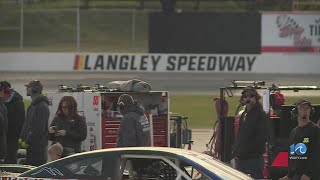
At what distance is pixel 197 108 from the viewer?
2570cm

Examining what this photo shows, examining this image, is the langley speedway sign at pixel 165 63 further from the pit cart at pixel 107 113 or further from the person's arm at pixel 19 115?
the person's arm at pixel 19 115

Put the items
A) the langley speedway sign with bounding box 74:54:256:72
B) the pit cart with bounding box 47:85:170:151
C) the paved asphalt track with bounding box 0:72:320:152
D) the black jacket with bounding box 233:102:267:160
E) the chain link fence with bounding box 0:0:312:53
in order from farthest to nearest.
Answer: the chain link fence with bounding box 0:0:312:53 < the langley speedway sign with bounding box 74:54:256:72 < the paved asphalt track with bounding box 0:72:320:152 < the pit cart with bounding box 47:85:170:151 < the black jacket with bounding box 233:102:267:160

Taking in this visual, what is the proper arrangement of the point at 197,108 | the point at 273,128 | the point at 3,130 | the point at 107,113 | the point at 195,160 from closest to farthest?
1. the point at 195,160
2. the point at 3,130
3. the point at 273,128
4. the point at 107,113
5. the point at 197,108

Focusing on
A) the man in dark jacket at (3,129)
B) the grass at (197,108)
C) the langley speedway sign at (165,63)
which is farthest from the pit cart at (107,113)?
the langley speedway sign at (165,63)

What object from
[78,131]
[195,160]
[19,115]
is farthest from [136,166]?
[19,115]

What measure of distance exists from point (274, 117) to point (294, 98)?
3718 millimetres

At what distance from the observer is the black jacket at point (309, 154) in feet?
31.5

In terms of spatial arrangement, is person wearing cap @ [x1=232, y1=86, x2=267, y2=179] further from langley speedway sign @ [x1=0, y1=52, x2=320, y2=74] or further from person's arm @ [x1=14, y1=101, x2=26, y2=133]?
langley speedway sign @ [x1=0, y1=52, x2=320, y2=74]

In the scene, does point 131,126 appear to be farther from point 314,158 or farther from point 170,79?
point 170,79

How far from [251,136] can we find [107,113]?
3.28m

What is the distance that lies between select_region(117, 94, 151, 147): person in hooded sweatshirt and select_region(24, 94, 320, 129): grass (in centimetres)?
870

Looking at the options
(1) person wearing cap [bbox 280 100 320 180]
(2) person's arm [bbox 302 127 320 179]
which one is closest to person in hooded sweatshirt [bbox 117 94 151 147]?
(1) person wearing cap [bbox 280 100 320 180]

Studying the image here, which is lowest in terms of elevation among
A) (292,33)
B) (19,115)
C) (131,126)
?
(131,126)

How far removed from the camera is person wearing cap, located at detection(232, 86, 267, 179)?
438 inches
